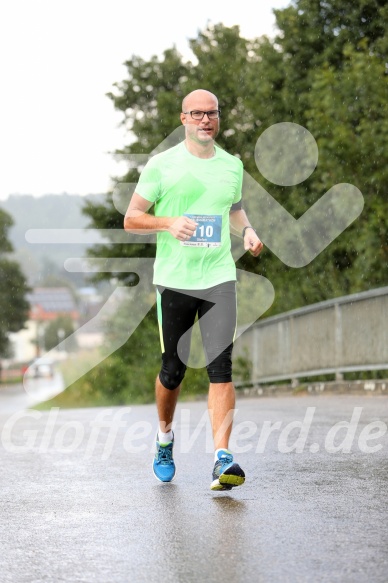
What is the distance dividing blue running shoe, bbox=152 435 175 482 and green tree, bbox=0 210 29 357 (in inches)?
2979

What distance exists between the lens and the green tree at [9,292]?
83.3m

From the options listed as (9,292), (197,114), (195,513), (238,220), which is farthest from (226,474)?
(9,292)

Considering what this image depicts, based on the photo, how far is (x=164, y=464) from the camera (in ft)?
23.0

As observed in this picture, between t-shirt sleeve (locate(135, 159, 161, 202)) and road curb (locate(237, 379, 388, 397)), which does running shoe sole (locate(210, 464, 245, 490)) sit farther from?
road curb (locate(237, 379, 388, 397))

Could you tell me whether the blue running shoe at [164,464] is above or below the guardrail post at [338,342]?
below

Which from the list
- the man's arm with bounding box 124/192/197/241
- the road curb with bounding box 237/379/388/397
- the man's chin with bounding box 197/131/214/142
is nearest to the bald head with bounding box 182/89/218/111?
the man's chin with bounding box 197/131/214/142

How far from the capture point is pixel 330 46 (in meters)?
28.5

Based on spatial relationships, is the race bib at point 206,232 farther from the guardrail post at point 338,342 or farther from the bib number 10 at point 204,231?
the guardrail post at point 338,342

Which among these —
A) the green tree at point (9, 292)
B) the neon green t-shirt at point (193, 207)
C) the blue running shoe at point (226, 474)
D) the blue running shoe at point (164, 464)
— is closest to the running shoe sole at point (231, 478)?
the blue running shoe at point (226, 474)

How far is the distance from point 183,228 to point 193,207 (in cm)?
22

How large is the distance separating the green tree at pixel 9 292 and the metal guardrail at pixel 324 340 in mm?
61501

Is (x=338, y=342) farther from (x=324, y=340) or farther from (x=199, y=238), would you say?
(x=199, y=238)

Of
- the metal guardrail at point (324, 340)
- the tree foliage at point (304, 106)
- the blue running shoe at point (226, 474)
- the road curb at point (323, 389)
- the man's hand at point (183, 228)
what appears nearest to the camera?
the blue running shoe at point (226, 474)

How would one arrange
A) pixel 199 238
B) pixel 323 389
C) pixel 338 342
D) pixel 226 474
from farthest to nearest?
pixel 323 389, pixel 338 342, pixel 199 238, pixel 226 474
